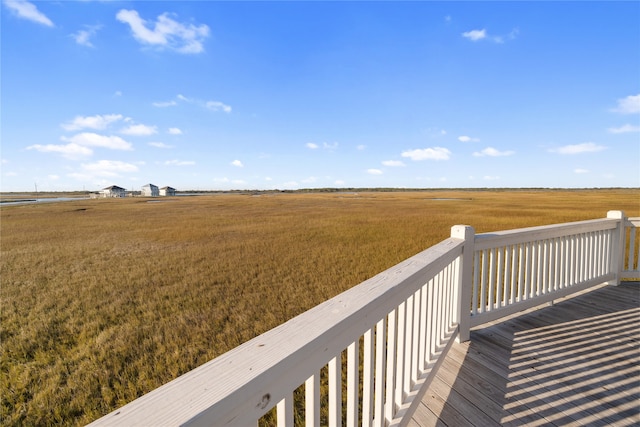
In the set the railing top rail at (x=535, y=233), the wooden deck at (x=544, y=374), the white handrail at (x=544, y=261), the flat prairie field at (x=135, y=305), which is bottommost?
the flat prairie field at (x=135, y=305)

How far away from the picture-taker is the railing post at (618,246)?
15.8 ft

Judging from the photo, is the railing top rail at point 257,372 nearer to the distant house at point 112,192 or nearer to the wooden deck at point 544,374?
the wooden deck at point 544,374

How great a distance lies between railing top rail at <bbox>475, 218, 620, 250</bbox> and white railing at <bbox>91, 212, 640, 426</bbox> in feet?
0.06

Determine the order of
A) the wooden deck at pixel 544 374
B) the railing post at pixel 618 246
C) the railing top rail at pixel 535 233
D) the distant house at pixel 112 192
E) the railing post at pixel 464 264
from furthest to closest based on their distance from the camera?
the distant house at pixel 112 192 < the railing post at pixel 618 246 < the railing top rail at pixel 535 233 < the railing post at pixel 464 264 < the wooden deck at pixel 544 374

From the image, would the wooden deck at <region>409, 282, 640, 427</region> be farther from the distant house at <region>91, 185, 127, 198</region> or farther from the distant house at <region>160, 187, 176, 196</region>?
the distant house at <region>160, 187, 176, 196</region>

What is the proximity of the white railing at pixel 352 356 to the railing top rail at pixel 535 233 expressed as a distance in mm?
19

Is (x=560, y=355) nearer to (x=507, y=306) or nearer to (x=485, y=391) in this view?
(x=507, y=306)

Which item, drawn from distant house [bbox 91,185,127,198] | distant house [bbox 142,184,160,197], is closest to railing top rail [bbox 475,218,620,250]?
distant house [bbox 91,185,127,198]

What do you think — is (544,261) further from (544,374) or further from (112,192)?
(112,192)

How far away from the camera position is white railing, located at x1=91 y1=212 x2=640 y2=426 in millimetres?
722

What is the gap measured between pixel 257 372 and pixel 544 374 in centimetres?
334

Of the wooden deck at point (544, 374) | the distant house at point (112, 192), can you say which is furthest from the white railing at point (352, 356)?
the distant house at point (112, 192)

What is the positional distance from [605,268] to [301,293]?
5.87 m

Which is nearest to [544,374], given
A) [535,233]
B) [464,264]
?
[464,264]
